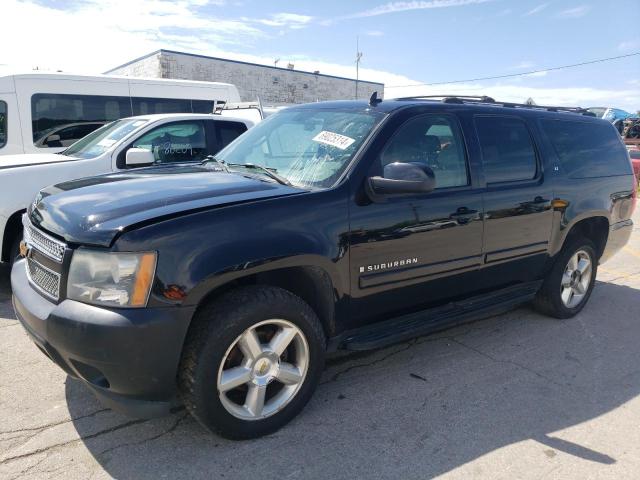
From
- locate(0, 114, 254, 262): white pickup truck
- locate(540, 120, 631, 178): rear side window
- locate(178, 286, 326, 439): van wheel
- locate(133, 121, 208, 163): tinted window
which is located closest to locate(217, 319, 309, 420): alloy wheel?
locate(178, 286, 326, 439): van wheel

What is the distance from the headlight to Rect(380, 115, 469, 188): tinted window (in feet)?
5.31

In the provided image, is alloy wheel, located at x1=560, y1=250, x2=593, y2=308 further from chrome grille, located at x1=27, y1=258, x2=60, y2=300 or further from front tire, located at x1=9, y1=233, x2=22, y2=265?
front tire, located at x1=9, y1=233, x2=22, y2=265

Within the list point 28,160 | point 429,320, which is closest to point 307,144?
point 429,320

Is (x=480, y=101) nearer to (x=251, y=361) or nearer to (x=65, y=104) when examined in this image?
(x=251, y=361)

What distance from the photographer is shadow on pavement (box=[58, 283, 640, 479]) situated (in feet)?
8.64

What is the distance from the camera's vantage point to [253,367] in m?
2.75

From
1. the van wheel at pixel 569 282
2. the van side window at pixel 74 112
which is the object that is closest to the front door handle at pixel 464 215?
the van wheel at pixel 569 282

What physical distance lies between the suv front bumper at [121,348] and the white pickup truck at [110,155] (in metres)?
2.65

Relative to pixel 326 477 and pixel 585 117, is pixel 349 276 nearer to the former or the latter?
pixel 326 477

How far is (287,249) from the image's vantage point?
2709 millimetres

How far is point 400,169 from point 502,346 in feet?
6.75

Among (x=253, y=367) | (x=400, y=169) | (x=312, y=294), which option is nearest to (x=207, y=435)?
(x=253, y=367)

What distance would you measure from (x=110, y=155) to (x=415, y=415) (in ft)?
14.4

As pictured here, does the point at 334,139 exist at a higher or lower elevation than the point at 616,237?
higher
